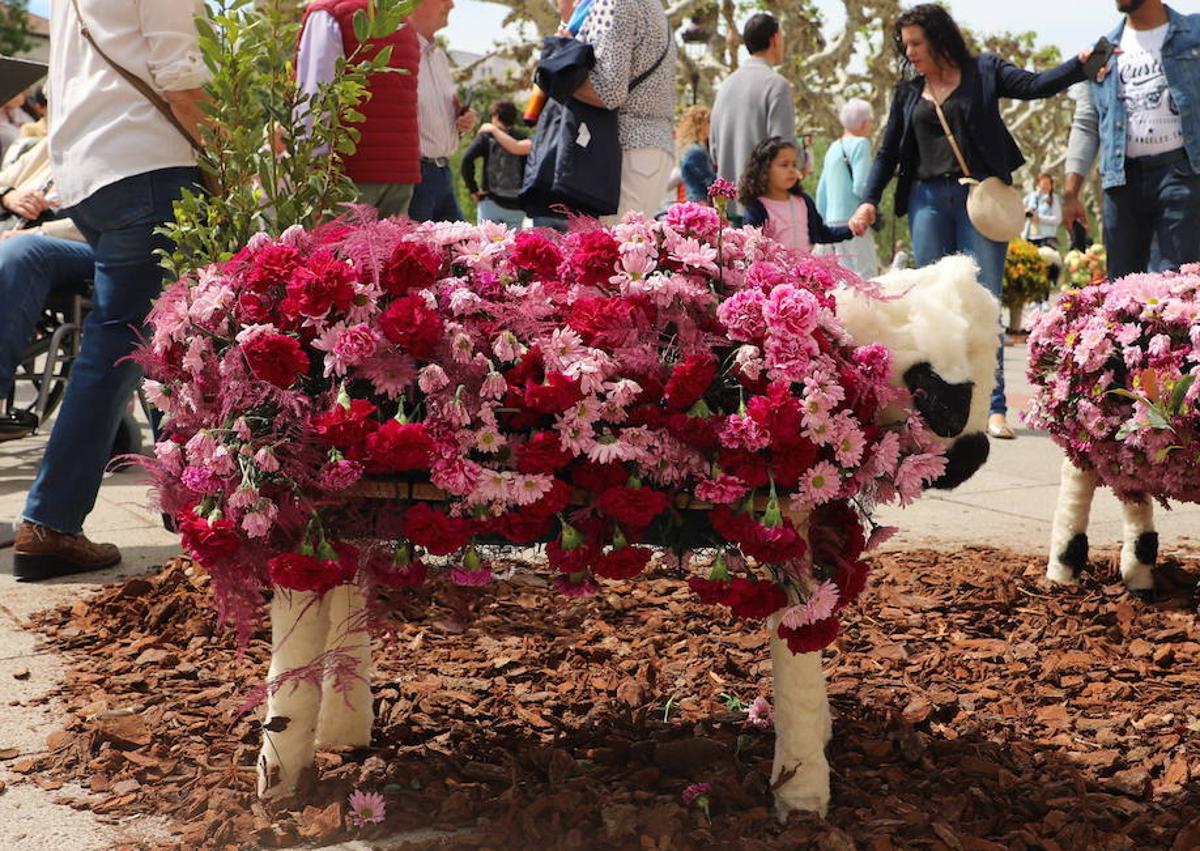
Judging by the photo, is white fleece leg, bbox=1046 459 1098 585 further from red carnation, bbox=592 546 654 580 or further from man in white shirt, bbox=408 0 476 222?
man in white shirt, bbox=408 0 476 222

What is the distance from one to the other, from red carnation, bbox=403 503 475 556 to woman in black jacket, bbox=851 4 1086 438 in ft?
16.5

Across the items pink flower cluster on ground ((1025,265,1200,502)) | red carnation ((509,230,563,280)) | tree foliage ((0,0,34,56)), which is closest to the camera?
red carnation ((509,230,563,280))

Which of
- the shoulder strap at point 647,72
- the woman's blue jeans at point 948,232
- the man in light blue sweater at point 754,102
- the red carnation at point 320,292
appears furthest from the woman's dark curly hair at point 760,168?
the red carnation at point 320,292

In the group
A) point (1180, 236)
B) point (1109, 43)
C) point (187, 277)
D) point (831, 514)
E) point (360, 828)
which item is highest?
point (1109, 43)

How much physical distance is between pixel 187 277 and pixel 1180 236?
5.33 meters

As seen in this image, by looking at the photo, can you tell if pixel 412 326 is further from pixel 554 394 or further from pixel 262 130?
pixel 262 130

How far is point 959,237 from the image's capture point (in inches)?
293

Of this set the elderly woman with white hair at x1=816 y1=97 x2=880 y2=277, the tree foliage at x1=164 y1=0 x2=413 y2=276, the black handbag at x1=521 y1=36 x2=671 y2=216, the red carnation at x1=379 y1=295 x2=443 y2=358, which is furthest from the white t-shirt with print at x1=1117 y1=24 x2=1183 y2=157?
the red carnation at x1=379 y1=295 x2=443 y2=358

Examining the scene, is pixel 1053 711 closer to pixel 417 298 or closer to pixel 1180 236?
pixel 417 298

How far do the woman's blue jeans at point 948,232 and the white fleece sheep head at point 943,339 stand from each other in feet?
15.6

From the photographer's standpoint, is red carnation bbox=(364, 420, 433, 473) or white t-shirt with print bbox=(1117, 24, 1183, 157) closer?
red carnation bbox=(364, 420, 433, 473)

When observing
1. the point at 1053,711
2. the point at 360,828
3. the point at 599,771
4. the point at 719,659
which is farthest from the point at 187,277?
the point at 1053,711

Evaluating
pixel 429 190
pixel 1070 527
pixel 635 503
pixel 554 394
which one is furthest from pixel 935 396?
pixel 429 190

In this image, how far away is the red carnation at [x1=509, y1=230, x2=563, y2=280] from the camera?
2.73 metres
